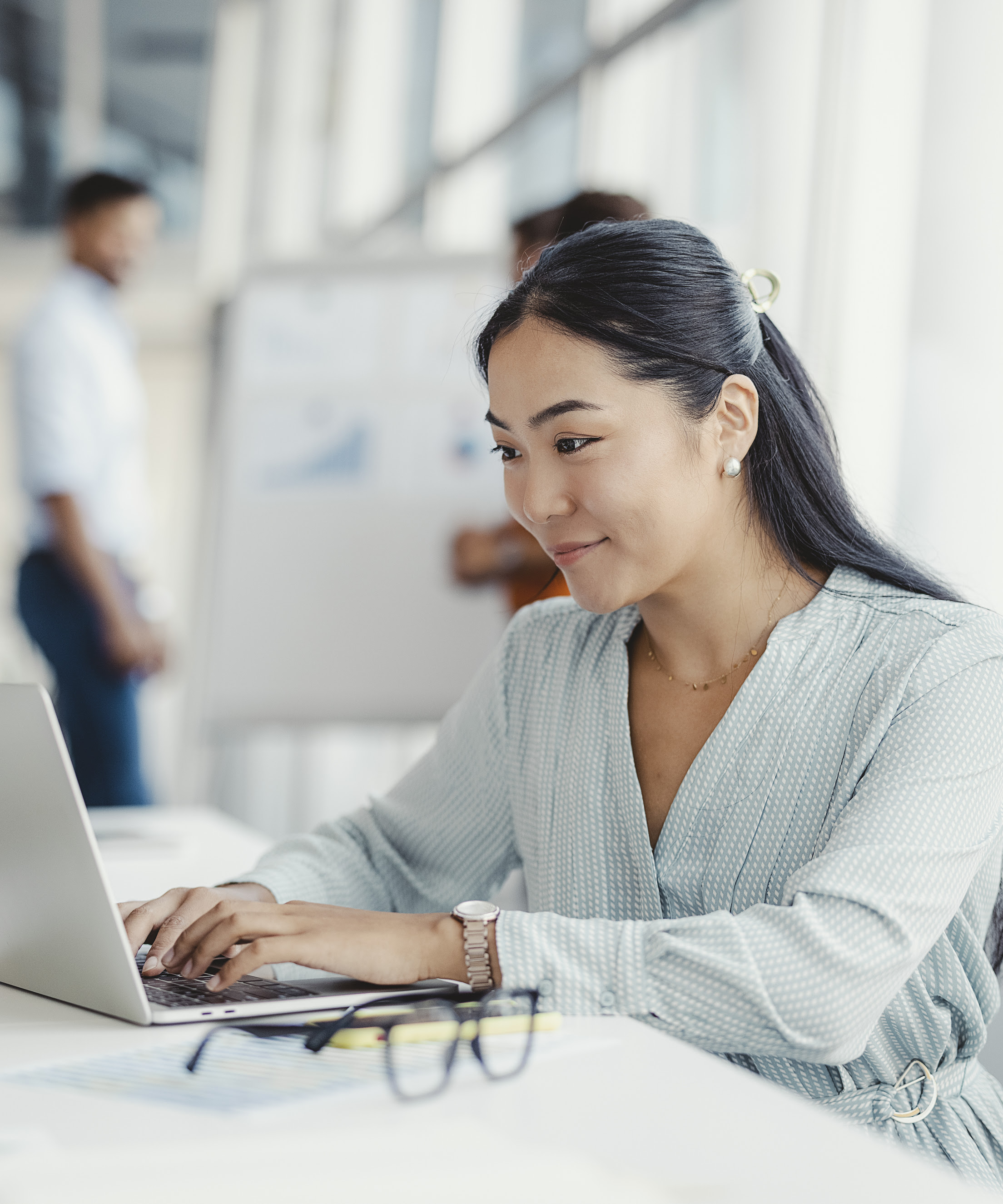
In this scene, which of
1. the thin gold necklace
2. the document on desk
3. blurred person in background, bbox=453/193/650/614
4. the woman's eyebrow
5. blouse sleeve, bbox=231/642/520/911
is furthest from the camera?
blurred person in background, bbox=453/193/650/614

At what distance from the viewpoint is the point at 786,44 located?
2.08 metres

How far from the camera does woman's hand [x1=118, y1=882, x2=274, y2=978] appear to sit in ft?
3.06

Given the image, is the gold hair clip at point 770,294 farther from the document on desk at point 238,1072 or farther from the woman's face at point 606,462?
the document on desk at point 238,1072

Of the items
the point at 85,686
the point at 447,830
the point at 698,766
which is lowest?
the point at 85,686

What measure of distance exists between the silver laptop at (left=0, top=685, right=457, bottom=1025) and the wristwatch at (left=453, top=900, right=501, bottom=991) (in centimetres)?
4

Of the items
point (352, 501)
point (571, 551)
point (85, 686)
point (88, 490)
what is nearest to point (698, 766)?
point (571, 551)

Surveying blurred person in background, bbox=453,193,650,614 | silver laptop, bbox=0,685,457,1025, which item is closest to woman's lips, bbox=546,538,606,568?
blurred person in background, bbox=453,193,650,614

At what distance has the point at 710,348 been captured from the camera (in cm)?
114

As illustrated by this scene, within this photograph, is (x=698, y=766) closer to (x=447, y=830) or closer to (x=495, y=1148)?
(x=447, y=830)

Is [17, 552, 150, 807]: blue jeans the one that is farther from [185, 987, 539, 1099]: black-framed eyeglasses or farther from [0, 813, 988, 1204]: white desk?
[0, 813, 988, 1204]: white desk

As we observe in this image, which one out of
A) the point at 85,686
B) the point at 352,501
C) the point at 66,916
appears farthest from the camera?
the point at 85,686

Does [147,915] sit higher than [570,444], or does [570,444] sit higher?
[570,444]

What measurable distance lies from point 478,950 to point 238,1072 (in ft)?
0.72

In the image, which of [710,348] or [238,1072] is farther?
[710,348]
